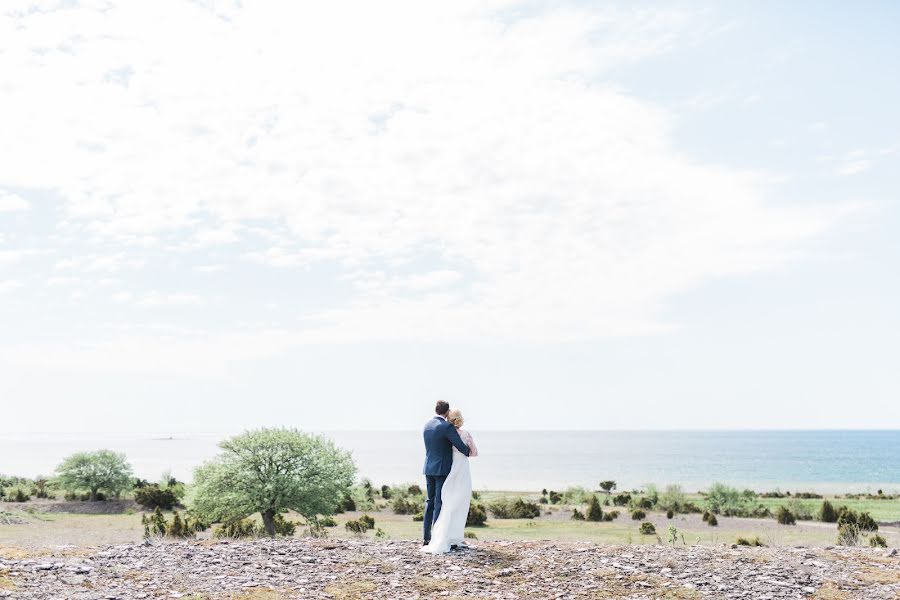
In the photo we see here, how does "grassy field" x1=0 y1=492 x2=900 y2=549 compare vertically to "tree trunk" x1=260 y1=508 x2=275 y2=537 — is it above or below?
below

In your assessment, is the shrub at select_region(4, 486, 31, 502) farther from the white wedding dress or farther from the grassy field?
the white wedding dress

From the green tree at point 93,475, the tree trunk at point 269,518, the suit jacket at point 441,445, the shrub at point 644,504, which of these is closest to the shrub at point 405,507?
the shrub at point 644,504

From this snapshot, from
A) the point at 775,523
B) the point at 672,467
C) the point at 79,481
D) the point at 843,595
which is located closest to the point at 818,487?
the point at 672,467

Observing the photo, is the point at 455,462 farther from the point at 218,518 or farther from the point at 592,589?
the point at 218,518

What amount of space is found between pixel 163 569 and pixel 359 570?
302cm

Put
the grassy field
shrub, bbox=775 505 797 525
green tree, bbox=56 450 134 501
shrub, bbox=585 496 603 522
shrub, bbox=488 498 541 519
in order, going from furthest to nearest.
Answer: green tree, bbox=56 450 134 501
shrub, bbox=488 498 541 519
shrub, bbox=585 496 603 522
shrub, bbox=775 505 797 525
the grassy field

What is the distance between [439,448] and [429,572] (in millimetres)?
2207

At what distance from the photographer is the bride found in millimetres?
13195

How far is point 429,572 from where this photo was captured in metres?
11.8

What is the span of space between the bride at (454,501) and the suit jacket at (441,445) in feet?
0.45

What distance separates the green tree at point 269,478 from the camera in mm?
23703

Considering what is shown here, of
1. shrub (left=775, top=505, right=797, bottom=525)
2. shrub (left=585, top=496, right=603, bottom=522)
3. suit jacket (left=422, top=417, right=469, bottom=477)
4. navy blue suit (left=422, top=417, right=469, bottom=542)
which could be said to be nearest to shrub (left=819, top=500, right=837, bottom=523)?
shrub (left=775, top=505, right=797, bottom=525)

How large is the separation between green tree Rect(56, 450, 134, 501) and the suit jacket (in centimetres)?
4675

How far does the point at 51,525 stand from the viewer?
119 ft
